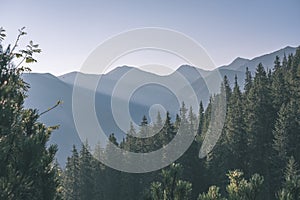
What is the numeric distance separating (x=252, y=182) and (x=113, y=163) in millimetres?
50819

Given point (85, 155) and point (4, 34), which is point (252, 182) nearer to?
point (4, 34)

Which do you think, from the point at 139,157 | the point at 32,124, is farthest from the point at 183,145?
the point at 32,124

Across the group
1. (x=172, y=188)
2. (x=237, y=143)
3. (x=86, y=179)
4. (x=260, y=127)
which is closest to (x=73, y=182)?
(x=86, y=179)

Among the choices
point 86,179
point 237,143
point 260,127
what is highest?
point 260,127

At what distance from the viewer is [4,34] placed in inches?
352

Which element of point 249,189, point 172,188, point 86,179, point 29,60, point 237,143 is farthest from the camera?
point 86,179

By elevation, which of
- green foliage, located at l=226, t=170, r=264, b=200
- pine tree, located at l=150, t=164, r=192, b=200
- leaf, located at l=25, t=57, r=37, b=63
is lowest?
green foliage, located at l=226, t=170, r=264, b=200

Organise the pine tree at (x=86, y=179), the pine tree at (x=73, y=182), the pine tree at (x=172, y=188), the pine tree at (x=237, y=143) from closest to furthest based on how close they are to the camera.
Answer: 1. the pine tree at (x=172, y=188)
2. the pine tree at (x=237, y=143)
3. the pine tree at (x=86, y=179)
4. the pine tree at (x=73, y=182)

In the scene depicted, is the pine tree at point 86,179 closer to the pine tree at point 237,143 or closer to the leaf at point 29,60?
the pine tree at point 237,143

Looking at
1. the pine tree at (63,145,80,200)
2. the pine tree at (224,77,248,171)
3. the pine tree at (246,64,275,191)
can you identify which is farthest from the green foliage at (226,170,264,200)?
the pine tree at (63,145,80,200)

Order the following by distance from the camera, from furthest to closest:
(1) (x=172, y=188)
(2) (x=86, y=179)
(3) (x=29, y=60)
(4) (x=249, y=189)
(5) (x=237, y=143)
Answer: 1. (2) (x=86, y=179)
2. (5) (x=237, y=143)
3. (3) (x=29, y=60)
4. (1) (x=172, y=188)
5. (4) (x=249, y=189)

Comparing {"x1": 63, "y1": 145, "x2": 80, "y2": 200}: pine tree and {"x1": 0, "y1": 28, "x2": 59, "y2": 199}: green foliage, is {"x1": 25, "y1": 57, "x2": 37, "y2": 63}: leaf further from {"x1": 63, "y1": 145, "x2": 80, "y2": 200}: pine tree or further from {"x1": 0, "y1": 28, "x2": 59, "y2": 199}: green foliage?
{"x1": 63, "y1": 145, "x2": 80, "y2": 200}: pine tree

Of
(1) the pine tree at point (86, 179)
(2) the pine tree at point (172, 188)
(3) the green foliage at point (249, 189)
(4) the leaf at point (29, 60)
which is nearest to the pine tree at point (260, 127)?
(1) the pine tree at point (86, 179)

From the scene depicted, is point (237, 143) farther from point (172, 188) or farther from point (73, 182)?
point (172, 188)
